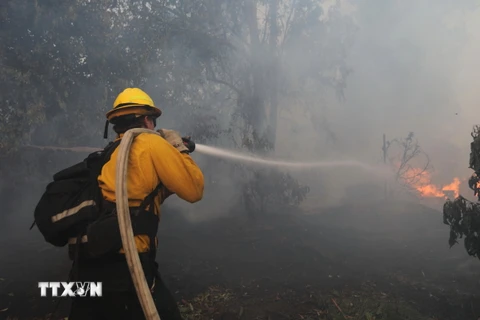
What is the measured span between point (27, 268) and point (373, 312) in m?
6.25

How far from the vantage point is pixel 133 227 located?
6.55ft

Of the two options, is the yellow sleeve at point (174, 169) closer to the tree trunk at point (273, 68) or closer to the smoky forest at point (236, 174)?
the smoky forest at point (236, 174)

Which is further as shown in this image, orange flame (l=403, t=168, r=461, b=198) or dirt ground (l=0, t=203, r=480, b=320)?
orange flame (l=403, t=168, r=461, b=198)

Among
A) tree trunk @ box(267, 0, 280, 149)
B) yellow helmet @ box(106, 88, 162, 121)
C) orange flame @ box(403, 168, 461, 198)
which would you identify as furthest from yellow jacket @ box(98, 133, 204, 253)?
orange flame @ box(403, 168, 461, 198)

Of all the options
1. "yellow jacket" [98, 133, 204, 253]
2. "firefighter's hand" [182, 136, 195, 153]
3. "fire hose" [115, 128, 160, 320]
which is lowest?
"fire hose" [115, 128, 160, 320]

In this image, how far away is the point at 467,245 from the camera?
5227 mm

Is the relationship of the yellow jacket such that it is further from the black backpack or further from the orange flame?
the orange flame

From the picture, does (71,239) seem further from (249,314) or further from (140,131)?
(249,314)

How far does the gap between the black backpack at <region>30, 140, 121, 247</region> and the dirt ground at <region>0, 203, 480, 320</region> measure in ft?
10.4

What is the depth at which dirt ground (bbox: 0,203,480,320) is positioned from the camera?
4961 millimetres

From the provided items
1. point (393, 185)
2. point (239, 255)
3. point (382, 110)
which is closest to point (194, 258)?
point (239, 255)

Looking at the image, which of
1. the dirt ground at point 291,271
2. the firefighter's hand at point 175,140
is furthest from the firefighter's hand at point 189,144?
the dirt ground at point 291,271

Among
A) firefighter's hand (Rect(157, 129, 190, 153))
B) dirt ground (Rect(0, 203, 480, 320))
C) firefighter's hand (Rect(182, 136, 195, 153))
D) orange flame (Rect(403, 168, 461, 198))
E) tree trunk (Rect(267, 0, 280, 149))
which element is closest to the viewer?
firefighter's hand (Rect(157, 129, 190, 153))

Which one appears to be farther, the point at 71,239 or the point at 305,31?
the point at 305,31
